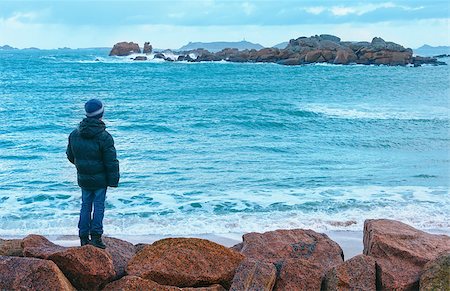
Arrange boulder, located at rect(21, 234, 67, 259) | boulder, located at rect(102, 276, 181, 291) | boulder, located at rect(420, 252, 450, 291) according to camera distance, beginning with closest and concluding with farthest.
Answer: boulder, located at rect(102, 276, 181, 291) < boulder, located at rect(420, 252, 450, 291) < boulder, located at rect(21, 234, 67, 259)

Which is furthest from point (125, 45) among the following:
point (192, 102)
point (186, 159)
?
point (186, 159)

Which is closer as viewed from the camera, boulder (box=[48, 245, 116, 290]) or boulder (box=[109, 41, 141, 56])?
boulder (box=[48, 245, 116, 290])

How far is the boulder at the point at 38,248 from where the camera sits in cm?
521

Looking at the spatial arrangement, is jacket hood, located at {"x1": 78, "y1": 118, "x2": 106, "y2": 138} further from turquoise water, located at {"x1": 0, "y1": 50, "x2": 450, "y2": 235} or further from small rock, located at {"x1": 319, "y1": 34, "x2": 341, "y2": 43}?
small rock, located at {"x1": 319, "y1": 34, "x2": 341, "y2": 43}

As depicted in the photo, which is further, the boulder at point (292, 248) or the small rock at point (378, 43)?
the small rock at point (378, 43)

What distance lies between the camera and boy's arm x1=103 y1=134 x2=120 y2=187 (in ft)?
18.4

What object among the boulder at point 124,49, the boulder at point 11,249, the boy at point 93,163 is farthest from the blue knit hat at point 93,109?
the boulder at point 124,49

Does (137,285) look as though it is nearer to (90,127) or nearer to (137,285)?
(137,285)

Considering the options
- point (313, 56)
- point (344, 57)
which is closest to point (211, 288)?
point (344, 57)

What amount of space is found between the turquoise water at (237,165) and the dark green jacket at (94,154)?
359cm

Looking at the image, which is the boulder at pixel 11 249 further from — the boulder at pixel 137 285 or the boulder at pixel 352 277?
the boulder at pixel 352 277

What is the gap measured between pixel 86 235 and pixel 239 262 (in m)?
1.75

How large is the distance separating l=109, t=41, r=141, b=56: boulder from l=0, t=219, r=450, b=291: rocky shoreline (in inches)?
4603

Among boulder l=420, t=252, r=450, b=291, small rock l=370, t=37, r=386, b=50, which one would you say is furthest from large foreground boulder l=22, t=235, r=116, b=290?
small rock l=370, t=37, r=386, b=50
